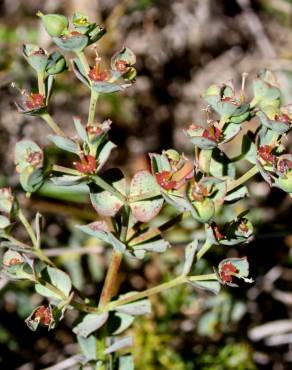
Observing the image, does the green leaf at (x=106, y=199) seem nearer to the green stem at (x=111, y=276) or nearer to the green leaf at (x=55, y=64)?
the green stem at (x=111, y=276)

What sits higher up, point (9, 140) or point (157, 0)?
point (157, 0)

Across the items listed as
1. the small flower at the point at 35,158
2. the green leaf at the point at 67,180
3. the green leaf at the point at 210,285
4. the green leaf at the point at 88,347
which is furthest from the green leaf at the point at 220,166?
the green leaf at the point at 88,347

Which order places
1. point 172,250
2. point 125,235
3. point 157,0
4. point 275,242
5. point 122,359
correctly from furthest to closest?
point 157,0, point 275,242, point 172,250, point 122,359, point 125,235

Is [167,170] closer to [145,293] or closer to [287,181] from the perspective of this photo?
[287,181]

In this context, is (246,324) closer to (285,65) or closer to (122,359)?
(122,359)

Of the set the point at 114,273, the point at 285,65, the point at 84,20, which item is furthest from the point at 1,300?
the point at 285,65
